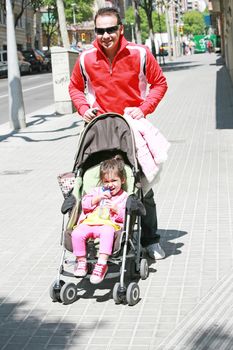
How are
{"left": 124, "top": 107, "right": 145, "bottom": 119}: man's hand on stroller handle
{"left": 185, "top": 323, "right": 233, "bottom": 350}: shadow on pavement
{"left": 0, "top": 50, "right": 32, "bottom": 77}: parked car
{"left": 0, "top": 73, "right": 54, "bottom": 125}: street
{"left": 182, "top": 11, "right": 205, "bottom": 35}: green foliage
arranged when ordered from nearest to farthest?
1. {"left": 185, "top": 323, "right": 233, "bottom": 350}: shadow on pavement
2. {"left": 124, "top": 107, "right": 145, "bottom": 119}: man's hand on stroller handle
3. {"left": 0, "top": 73, "right": 54, "bottom": 125}: street
4. {"left": 0, "top": 50, "right": 32, "bottom": 77}: parked car
5. {"left": 182, "top": 11, "right": 205, "bottom": 35}: green foliage

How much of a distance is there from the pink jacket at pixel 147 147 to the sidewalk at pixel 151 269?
87cm

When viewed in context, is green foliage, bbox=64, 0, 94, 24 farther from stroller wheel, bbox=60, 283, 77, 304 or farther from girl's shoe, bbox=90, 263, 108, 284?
girl's shoe, bbox=90, 263, 108, 284

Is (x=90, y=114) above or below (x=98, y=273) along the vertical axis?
above

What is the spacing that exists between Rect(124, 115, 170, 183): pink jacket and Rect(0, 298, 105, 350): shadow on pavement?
1248 millimetres

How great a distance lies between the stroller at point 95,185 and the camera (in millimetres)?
5070

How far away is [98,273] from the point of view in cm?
499

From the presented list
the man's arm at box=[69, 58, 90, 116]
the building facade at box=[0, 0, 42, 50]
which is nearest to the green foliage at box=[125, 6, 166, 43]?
the building facade at box=[0, 0, 42, 50]

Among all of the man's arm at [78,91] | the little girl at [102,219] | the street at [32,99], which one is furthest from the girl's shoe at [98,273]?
the street at [32,99]

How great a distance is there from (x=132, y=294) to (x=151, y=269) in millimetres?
909

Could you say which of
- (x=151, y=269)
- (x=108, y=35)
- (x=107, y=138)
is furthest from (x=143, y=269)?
(x=108, y=35)

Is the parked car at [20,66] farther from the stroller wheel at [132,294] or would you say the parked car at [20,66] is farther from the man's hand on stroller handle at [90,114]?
the stroller wheel at [132,294]

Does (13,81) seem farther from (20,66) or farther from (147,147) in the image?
(20,66)

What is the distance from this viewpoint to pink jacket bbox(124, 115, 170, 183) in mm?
5414

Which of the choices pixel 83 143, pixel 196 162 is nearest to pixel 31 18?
pixel 196 162
